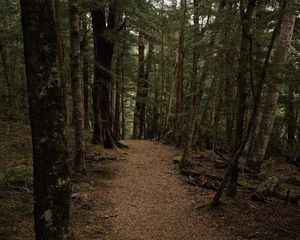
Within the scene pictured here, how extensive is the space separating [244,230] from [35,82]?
5530 mm

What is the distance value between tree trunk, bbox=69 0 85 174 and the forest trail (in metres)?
1.50

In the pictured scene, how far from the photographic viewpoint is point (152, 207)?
8.53 m

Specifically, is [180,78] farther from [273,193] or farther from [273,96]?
[273,193]

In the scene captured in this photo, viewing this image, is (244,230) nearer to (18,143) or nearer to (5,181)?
(5,181)

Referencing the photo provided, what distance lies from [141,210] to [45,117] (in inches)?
215

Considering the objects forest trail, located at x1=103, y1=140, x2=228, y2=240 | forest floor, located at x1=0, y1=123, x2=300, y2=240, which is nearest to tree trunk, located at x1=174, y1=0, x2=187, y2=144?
forest trail, located at x1=103, y1=140, x2=228, y2=240

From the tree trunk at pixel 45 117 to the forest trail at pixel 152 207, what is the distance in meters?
3.20

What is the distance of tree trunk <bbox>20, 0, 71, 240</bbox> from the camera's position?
3391mm

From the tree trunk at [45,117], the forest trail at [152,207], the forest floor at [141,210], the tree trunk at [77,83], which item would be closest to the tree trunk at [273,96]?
the forest floor at [141,210]

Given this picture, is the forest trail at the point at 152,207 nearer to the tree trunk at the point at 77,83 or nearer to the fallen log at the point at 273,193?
the tree trunk at the point at 77,83

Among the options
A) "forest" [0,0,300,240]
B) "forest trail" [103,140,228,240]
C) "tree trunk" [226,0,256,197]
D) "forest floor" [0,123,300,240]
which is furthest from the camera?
"tree trunk" [226,0,256,197]

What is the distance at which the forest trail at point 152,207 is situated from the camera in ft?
22.6

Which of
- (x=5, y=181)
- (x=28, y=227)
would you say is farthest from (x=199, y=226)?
(x=5, y=181)

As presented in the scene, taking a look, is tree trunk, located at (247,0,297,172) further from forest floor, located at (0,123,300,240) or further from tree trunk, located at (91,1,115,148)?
tree trunk, located at (91,1,115,148)
